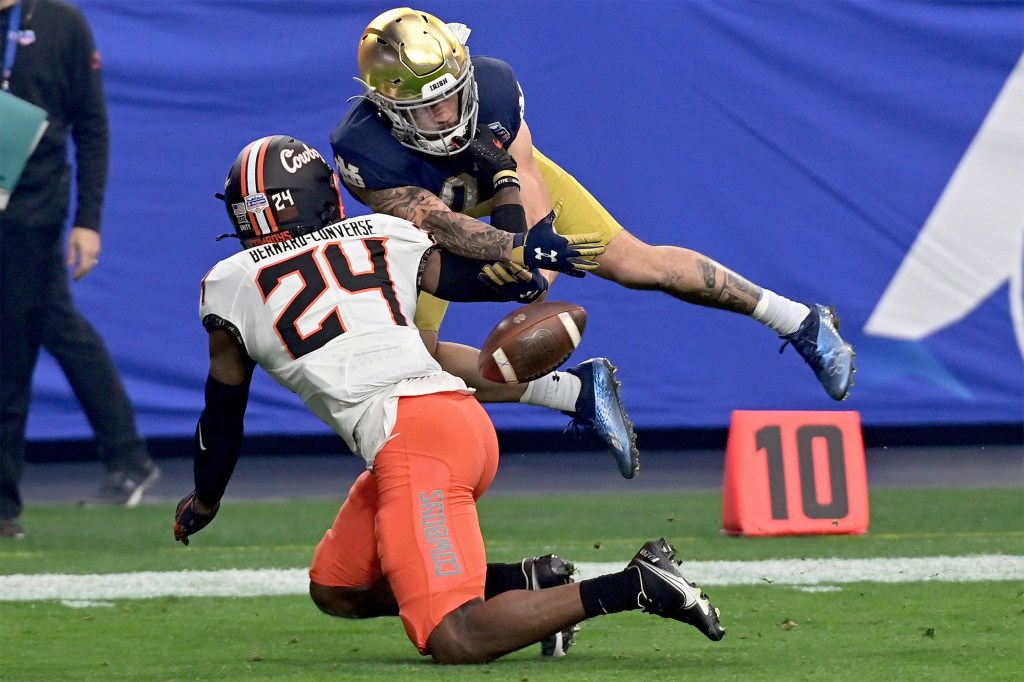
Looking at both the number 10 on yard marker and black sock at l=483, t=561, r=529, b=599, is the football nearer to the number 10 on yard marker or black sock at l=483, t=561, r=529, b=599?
black sock at l=483, t=561, r=529, b=599

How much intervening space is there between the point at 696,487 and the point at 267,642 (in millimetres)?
2998

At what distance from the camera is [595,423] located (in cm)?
390

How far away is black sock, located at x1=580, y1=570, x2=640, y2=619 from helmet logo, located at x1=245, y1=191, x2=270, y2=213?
3.33 feet

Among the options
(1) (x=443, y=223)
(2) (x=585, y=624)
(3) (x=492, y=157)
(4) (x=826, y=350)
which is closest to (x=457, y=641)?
(2) (x=585, y=624)

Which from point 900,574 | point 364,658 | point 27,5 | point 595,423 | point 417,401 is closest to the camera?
point 417,401

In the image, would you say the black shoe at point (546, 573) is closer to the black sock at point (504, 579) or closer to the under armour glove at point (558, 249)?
the black sock at point (504, 579)

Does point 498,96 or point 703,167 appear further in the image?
point 703,167

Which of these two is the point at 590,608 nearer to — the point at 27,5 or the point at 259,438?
the point at 27,5

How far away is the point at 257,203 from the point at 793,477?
7.91ft

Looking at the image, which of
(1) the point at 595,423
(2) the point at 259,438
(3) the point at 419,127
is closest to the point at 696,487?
(2) the point at 259,438

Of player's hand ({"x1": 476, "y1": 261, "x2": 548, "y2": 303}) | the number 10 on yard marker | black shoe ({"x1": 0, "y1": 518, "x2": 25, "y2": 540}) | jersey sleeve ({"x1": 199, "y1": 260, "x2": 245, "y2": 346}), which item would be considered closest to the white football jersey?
jersey sleeve ({"x1": 199, "y1": 260, "x2": 245, "y2": 346})

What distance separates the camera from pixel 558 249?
10.1 ft

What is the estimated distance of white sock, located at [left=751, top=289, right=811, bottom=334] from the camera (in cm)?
391

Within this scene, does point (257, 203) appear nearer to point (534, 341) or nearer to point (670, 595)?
point (534, 341)
